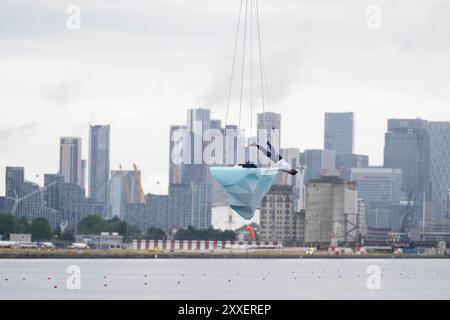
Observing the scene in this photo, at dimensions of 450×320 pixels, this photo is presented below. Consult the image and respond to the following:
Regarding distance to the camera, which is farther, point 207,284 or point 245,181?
point 207,284

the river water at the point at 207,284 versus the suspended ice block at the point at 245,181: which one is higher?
the suspended ice block at the point at 245,181

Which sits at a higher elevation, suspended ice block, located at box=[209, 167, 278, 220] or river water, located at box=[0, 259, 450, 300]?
suspended ice block, located at box=[209, 167, 278, 220]

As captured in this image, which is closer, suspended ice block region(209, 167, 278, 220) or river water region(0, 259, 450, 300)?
suspended ice block region(209, 167, 278, 220)

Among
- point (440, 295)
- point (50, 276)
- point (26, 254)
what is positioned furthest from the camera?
point (26, 254)

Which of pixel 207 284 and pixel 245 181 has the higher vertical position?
pixel 245 181

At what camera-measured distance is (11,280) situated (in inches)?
4601

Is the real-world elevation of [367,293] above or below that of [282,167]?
below

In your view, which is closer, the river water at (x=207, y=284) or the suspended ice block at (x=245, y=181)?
the suspended ice block at (x=245, y=181)

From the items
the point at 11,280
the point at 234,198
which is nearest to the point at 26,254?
the point at 11,280
